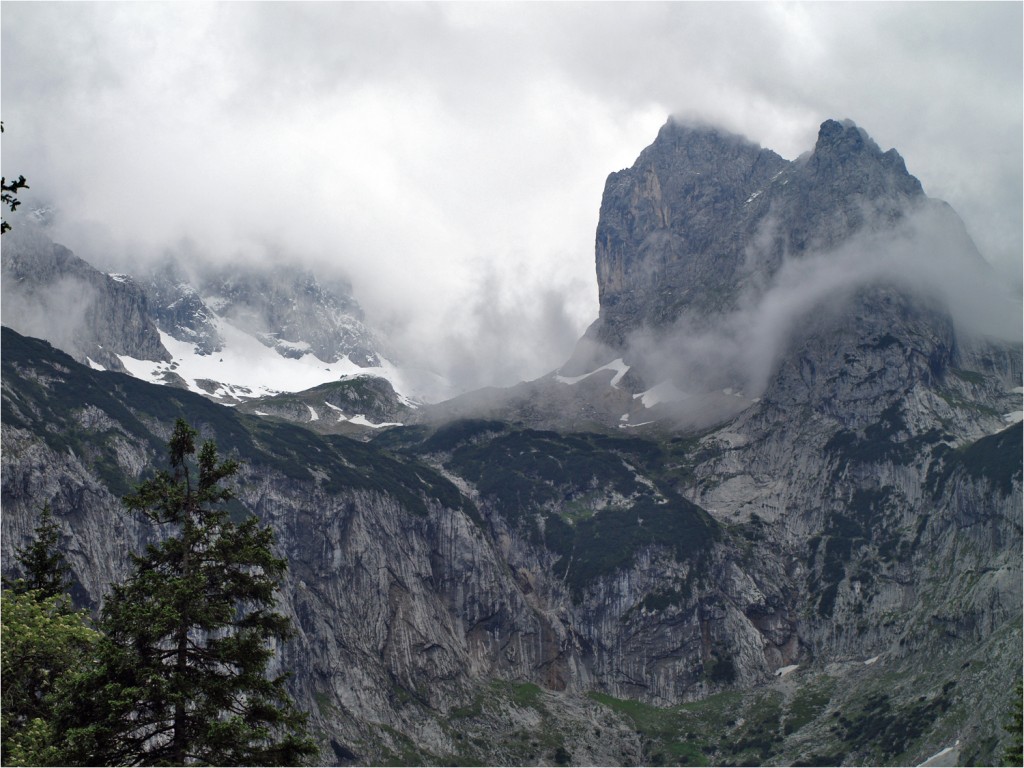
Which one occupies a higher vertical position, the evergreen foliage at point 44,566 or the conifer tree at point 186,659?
the evergreen foliage at point 44,566

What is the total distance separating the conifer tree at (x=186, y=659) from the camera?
26.3 meters

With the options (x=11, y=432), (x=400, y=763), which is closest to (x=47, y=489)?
(x=11, y=432)

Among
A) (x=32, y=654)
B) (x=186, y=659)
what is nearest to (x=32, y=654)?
(x=32, y=654)

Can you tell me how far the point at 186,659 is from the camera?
92.2ft

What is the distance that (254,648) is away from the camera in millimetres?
28250

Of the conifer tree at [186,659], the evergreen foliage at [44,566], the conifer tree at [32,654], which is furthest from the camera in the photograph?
the evergreen foliage at [44,566]

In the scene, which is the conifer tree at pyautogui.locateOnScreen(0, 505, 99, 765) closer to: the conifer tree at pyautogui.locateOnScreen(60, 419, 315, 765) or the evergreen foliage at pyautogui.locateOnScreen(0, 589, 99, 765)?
the evergreen foliage at pyautogui.locateOnScreen(0, 589, 99, 765)

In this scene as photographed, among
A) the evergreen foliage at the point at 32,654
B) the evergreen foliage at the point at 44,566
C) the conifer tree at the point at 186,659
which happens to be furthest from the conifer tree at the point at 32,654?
the evergreen foliage at the point at 44,566

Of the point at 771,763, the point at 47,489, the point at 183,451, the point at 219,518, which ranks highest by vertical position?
the point at 47,489

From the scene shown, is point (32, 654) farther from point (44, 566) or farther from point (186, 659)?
point (44, 566)

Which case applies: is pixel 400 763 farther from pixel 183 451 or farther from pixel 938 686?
pixel 183 451

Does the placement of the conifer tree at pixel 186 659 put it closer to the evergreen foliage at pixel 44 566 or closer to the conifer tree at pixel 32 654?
the conifer tree at pixel 32 654

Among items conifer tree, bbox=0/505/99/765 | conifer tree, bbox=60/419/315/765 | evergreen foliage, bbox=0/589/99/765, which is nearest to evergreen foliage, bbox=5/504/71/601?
conifer tree, bbox=0/505/99/765

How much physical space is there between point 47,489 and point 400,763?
9414cm
